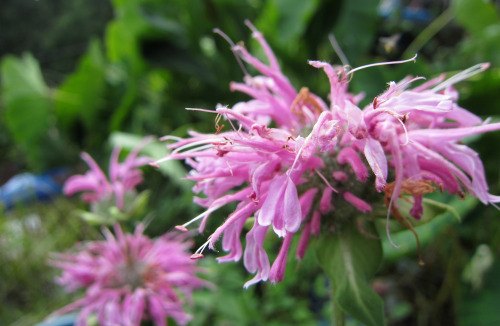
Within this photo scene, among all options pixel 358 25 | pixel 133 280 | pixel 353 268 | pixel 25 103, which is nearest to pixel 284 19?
pixel 358 25

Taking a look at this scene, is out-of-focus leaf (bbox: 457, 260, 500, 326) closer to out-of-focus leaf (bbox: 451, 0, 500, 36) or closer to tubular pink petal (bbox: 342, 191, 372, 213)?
tubular pink petal (bbox: 342, 191, 372, 213)

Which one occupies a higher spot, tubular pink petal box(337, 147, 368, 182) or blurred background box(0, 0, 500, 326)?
tubular pink petal box(337, 147, 368, 182)

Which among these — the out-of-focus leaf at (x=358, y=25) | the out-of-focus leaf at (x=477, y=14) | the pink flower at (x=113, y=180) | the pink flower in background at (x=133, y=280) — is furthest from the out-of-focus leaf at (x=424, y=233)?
the out-of-focus leaf at (x=477, y=14)

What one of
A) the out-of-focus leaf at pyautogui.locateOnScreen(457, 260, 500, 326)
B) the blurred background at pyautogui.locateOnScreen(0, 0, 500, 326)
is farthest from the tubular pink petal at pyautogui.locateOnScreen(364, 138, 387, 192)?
the out-of-focus leaf at pyautogui.locateOnScreen(457, 260, 500, 326)

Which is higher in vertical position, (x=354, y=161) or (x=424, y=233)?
(x=354, y=161)

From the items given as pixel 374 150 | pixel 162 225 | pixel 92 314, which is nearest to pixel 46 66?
pixel 162 225

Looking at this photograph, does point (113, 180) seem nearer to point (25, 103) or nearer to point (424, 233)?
point (424, 233)

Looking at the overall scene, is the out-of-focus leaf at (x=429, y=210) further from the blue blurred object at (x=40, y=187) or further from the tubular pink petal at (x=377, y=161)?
the blue blurred object at (x=40, y=187)
